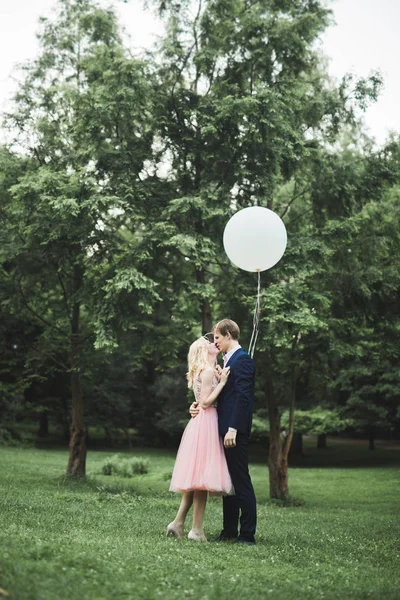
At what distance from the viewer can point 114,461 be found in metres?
25.3

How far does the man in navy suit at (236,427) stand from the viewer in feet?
22.3

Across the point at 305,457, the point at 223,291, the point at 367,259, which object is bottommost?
the point at 305,457

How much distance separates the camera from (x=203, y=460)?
678cm

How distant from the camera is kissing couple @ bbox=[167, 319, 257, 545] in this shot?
6750 millimetres

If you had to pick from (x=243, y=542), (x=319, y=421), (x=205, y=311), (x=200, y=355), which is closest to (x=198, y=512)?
(x=243, y=542)

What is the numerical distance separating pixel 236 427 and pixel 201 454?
0.50 m

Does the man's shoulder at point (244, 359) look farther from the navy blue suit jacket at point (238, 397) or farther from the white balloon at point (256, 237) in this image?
the white balloon at point (256, 237)

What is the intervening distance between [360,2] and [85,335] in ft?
36.5

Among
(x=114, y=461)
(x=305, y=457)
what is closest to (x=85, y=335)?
(x=114, y=461)

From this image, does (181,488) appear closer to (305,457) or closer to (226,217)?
(226,217)

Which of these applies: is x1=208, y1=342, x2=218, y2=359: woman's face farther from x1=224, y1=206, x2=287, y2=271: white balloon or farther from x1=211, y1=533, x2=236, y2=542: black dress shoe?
x1=211, y1=533, x2=236, y2=542: black dress shoe

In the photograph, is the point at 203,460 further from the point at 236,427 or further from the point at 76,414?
the point at 76,414

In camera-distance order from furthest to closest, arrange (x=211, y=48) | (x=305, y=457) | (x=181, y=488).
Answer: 1. (x=305, y=457)
2. (x=211, y=48)
3. (x=181, y=488)

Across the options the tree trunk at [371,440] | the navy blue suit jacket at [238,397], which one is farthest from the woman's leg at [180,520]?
the tree trunk at [371,440]
